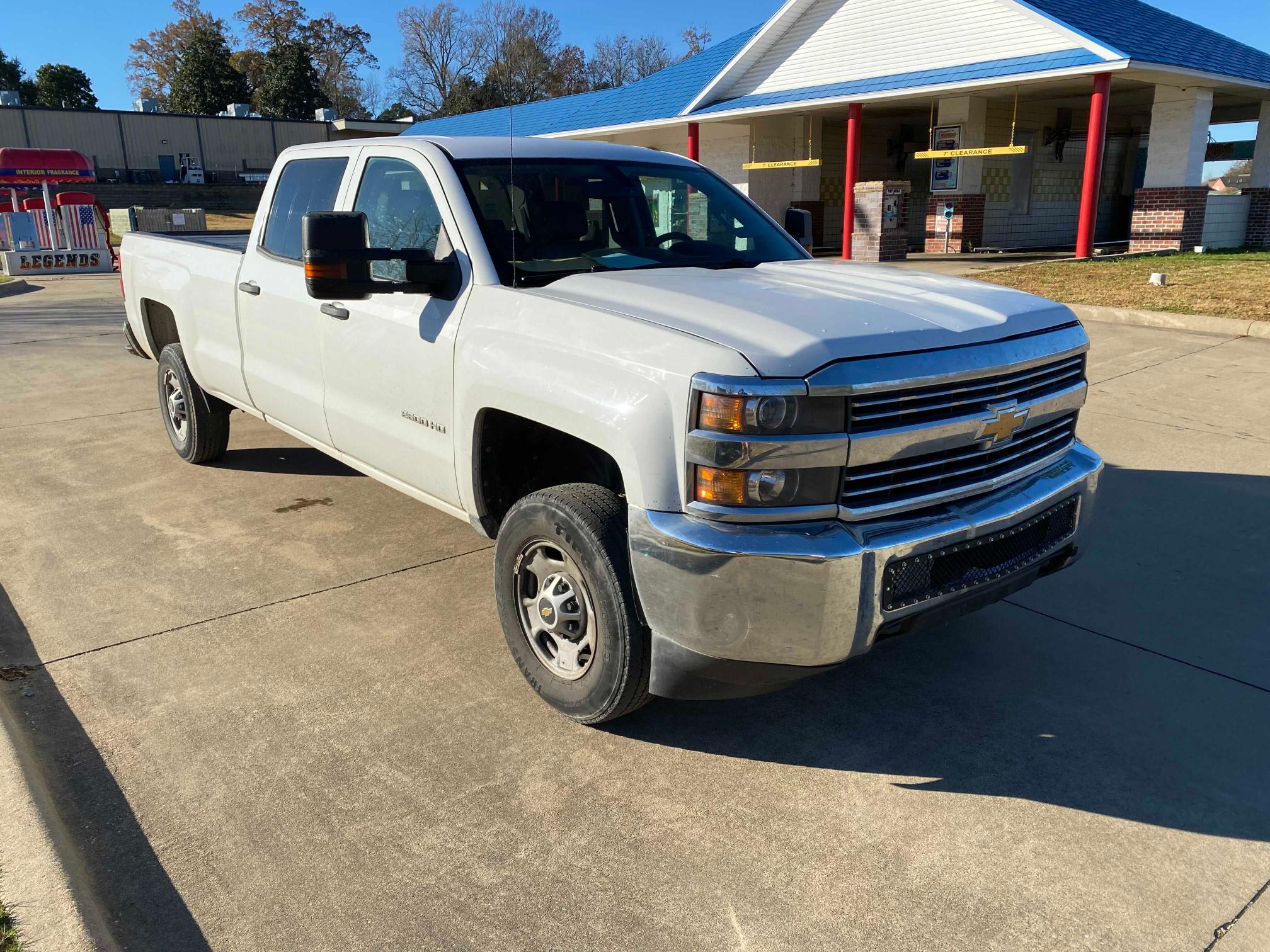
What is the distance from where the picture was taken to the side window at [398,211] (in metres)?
4.07

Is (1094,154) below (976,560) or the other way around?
the other way around

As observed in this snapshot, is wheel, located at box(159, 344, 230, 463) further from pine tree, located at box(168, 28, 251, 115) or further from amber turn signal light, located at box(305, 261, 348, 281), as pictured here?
pine tree, located at box(168, 28, 251, 115)

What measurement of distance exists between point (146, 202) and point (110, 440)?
4985 cm

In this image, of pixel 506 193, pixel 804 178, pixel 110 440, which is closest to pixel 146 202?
pixel 804 178

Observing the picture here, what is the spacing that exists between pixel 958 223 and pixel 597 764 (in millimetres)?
21912

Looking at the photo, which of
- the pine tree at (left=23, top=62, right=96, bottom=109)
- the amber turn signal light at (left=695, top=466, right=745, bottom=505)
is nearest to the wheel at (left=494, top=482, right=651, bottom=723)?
the amber turn signal light at (left=695, top=466, right=745, bottom=505)

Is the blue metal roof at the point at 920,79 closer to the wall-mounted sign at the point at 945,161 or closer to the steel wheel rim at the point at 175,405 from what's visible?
the wall-mounted sign at the point at 945,161

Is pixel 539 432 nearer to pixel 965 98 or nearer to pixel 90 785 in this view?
pixel 90 785

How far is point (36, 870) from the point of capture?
2623 mm

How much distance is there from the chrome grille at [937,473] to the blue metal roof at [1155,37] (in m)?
16.3

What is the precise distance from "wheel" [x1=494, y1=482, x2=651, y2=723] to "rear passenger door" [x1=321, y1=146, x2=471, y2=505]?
0.56m

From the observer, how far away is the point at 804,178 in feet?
85.5

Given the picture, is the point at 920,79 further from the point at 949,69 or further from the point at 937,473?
the point at 937,473

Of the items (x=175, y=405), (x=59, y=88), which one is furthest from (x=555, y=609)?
(x=59, y=88)
